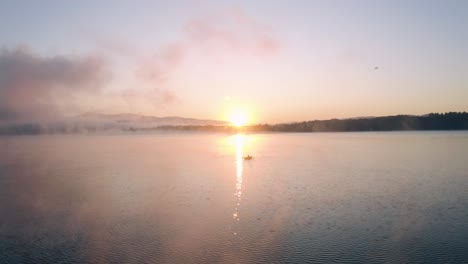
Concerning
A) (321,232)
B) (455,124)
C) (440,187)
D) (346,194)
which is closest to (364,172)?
(440,187)

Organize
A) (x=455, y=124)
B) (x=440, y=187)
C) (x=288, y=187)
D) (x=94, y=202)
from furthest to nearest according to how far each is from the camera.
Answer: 1. (x=455, y=124)
2. (x=288, y=187)
3. (x=440, y=187)
4. (x=94, y=202)

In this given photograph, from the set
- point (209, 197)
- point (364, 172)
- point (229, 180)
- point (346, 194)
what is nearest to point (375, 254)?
point (346, 194)

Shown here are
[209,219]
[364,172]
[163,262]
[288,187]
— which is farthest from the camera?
[364,172]

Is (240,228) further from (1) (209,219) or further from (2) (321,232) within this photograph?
(2) (321,232)

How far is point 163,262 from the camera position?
41.8ft

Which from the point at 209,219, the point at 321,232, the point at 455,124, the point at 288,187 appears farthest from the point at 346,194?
the point at 455,124

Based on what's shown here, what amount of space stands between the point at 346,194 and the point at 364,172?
11708 millimetres

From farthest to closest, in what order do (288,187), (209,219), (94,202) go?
(288,187)
(94,202)
(209,219)

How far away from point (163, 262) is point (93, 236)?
478 centimetres

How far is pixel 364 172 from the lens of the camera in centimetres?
3422

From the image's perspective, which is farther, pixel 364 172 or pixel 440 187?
pixel 364 172

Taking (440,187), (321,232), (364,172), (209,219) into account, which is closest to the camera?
(321,232)

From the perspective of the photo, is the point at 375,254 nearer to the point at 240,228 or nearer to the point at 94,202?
the point at 240,228

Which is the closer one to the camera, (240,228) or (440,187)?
(240,228)
